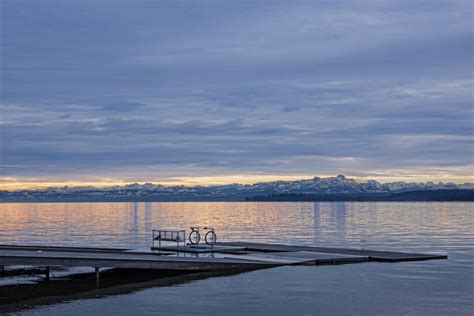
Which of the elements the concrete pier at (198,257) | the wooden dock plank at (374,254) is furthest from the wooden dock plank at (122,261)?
the wooden dock plank at (374,254)

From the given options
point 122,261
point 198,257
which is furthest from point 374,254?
point 122,261

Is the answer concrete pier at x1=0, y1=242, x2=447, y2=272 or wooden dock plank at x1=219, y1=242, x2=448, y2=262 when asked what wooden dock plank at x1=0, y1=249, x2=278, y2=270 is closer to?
concrete pier at x1=0, y1=242, x2=447, y2=272

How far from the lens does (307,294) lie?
2616 cm

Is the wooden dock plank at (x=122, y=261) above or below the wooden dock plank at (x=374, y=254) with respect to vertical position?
above

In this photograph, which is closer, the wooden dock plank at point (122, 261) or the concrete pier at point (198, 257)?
the wooden dock plank at point (122, 261)

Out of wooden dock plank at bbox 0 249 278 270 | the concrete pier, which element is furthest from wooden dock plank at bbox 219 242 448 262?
wooden dock plank at bbox 0 249 278 270

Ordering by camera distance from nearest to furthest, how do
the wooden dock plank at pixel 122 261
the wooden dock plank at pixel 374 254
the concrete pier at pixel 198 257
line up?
the wooden dock plank at pixel 122 261, the concrete pier at pixel 198 257, the wooden dock plank at pixel 374 254

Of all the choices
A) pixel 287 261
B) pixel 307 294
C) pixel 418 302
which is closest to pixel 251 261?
pixel 287 261

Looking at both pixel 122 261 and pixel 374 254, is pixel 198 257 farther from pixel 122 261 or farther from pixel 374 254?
pixel 374 254

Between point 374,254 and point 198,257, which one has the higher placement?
point 198,257

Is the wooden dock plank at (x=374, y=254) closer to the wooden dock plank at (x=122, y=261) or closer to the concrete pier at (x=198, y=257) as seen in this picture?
the concrete pier at (x=198, y=257)

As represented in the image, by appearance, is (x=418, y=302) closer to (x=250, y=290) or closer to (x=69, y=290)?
(x=250, y=290)

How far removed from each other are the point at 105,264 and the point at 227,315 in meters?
8.61

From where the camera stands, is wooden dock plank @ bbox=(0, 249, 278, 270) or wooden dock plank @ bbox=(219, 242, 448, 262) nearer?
wooden dock plank @ bbox=(0, 249, 278, 270)
